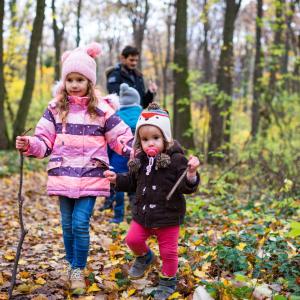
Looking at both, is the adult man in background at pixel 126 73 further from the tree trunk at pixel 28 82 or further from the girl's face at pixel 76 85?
the tree trunk at pixel 28 82

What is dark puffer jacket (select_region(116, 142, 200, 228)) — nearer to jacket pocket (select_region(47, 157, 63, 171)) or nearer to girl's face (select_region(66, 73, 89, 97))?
jacket pocket (select_region(47, 157, 63, 171))

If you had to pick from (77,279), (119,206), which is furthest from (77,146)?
(119,206)

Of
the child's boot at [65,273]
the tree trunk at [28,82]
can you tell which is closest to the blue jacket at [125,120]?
the child's boot at [65,273]

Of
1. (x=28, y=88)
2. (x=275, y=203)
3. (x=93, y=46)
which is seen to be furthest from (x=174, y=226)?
(x=28, y=88)

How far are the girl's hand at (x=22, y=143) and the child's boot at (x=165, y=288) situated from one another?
59.6 inches

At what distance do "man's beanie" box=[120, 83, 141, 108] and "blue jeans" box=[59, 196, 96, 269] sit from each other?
2597mm

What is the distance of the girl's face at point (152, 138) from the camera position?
3.60 meters

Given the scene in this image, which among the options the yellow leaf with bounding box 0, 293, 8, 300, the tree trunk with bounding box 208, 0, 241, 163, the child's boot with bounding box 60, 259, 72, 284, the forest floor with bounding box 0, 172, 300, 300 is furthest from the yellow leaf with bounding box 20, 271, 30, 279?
the tree trunk with bounding box 208, 0, 241, 163

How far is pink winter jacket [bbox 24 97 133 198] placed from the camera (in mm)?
3848

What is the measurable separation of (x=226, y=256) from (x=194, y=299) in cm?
91

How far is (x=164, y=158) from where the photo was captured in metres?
3.53

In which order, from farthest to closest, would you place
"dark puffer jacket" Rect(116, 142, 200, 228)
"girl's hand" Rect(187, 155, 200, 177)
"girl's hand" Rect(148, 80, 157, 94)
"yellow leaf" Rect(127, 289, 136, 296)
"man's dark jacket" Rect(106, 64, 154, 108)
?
"girl's hand" Rect(148, 80, 157, 94) → "man's dark jacket" Rect(106, 64, 154, 108) → "yellow leaf" Rect(127, 289, 136, 296) → "dark puffer jacket" Rect(116, 142, 200, 228) → "girl's hand" Rect(187, 155, 200, 177)

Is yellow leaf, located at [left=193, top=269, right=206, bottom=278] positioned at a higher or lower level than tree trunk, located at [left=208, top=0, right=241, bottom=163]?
lower

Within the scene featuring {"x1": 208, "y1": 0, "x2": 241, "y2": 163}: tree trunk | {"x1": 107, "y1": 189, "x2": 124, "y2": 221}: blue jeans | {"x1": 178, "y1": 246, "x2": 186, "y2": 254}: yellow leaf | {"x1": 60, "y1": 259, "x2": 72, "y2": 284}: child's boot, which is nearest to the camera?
{"x1": 60, "y1": 259, "x2": 72, "y2": 284}: child's boot
